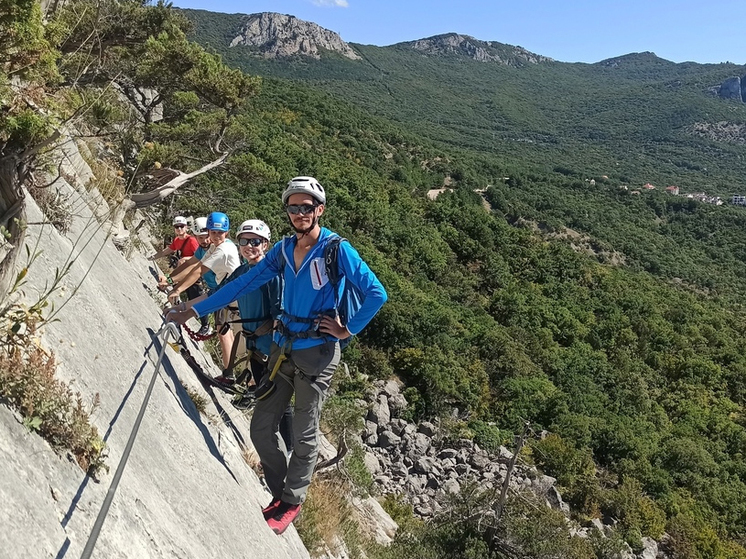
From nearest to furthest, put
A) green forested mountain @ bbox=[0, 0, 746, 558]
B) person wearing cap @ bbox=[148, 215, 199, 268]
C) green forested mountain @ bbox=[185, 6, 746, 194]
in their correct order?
person wearing cap @ bbox=[148, 215, 199, 268] → green forested mountain @ bbox=[0, 0, 746, 558] → green forested mountain @ bbox=[185, 6, 746, 194]

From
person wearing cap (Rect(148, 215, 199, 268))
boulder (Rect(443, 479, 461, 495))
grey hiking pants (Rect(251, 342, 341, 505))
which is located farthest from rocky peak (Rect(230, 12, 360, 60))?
grey hiking pants (Rect(251, 342, 341, 505))

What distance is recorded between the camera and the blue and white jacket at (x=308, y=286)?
10.0ft

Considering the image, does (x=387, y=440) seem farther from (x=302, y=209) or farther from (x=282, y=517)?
(x=302, y=209)

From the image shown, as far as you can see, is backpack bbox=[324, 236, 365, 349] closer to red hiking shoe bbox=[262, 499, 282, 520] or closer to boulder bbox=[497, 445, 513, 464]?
red hiking shoe bbox=[262, 499, 282, 520]

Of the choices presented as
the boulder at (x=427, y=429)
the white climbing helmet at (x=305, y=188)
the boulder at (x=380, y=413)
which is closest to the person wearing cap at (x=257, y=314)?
the white climbing helmet at (x=305, y=188)

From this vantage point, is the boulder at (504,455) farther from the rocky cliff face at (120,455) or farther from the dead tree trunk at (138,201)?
the rocky cliff face at (120,455)

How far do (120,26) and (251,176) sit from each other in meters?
5.31

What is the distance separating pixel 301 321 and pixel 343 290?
1.05ft

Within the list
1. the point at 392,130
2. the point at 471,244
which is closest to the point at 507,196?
the point at 392,130

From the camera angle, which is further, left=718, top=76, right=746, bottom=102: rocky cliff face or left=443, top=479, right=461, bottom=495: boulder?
left=718, top=76, right=746, bottom=102: rocky cliff face

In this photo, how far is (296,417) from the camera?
3.30m

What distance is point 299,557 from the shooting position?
3.70m

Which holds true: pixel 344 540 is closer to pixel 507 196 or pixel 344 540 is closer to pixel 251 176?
pixel 251 176

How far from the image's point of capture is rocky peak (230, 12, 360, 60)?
17488cm
